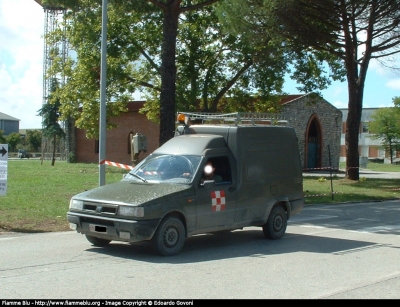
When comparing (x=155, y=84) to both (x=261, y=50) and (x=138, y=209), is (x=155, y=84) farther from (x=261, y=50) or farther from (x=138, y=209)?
(x=138, y=209)

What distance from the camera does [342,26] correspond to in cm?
2820

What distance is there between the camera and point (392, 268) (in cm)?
939

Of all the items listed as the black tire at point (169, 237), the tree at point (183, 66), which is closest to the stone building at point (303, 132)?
the tree at point (183, 66)

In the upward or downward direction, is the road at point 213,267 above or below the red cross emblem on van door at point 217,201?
below

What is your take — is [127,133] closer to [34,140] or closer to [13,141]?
[13,141]

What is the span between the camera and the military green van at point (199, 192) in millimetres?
9727

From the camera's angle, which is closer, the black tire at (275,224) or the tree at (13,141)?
the black tire at (275,224)

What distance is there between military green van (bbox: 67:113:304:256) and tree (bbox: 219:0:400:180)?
13473mm

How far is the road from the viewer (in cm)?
740

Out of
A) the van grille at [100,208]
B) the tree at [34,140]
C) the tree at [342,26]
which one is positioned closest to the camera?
the van grille at [100,208]

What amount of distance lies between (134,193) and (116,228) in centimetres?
71

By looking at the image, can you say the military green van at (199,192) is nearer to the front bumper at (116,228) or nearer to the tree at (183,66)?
the front bumper at (116,228)

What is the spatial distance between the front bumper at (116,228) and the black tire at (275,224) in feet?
10.4

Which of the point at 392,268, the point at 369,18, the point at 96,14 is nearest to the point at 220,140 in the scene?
the point at 392,268
